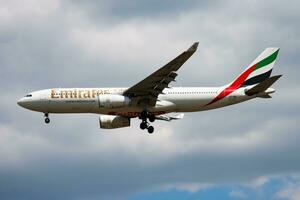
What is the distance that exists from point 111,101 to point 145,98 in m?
3.25

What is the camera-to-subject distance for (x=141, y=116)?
64.2 m

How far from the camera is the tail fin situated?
66.2 meters

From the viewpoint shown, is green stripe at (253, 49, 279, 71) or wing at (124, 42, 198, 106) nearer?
wing at (124, 42, 198, 106)

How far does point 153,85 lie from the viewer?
2437 inches

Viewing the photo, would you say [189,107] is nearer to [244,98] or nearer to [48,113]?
[244,98]

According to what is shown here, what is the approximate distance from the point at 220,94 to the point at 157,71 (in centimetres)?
668

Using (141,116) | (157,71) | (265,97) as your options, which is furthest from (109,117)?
(265,97)

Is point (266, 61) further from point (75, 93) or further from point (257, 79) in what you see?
point (75, 93)

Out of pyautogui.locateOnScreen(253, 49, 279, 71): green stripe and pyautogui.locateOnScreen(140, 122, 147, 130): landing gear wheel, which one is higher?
pyautogui.locateOnScreen(253, 49, 279, 71): green stripe

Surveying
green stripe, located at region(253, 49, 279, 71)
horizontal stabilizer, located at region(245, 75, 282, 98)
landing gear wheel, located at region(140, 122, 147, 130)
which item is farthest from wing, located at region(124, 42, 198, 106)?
green stripe, located at region(253, 49, 279, 71)

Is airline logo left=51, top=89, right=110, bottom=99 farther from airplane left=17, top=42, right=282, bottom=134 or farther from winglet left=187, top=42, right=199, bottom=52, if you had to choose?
winglet left=187, top=42, right=199, bottom=52

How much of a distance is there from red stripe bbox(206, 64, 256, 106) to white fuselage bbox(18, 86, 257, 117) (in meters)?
0.25

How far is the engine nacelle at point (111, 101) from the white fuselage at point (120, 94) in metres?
0.39

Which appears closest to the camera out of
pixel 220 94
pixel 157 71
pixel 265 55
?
pixel 157 71
